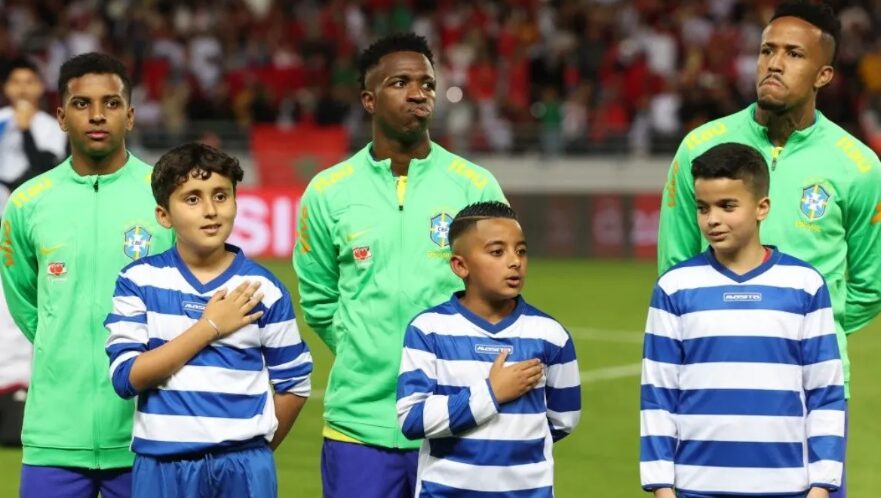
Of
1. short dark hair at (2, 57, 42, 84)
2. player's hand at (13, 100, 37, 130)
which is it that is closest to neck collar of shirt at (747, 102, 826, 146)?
player's hand at (13, 100, 37, 130)

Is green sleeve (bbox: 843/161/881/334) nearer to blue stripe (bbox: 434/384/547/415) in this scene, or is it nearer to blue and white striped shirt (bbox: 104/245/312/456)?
blue stripe (bbox: 434/384/547/415)

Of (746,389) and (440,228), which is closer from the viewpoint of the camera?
(746,389)

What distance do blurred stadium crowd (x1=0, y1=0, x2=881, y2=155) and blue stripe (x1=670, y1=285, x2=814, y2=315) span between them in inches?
716

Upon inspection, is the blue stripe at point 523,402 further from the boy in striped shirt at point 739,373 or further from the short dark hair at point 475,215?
the short dark hair at point 475,215

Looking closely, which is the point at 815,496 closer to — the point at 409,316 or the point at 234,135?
the point at 409,316

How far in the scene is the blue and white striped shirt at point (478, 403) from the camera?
477cm

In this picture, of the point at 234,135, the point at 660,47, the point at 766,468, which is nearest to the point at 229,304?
the point at 766,468

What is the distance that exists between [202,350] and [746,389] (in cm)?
167

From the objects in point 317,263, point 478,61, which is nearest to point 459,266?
point 317,263

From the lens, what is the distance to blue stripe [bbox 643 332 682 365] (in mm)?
4758

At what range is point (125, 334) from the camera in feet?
15.6

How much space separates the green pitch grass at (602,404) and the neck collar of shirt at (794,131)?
11.3 ft

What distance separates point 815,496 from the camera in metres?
4.68

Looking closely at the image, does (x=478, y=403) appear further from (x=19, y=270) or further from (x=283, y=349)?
(x=19, y=270)
